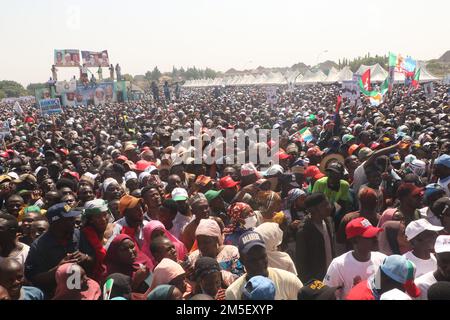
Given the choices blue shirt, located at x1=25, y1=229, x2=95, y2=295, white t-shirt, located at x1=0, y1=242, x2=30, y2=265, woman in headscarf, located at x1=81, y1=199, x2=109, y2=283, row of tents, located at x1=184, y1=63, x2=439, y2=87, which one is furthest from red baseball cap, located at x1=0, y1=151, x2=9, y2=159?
row of tents, located at x1=184, y1=63, x2=439, y2=87

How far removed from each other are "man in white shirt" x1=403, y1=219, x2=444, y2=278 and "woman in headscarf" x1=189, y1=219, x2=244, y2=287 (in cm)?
137

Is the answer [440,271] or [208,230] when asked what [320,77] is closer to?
[208,230]

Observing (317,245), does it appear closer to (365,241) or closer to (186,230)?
(365,241)

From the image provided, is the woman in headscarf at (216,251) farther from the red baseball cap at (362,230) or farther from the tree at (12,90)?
the tree at (12,90)

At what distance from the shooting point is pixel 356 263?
A: 3.15 metres

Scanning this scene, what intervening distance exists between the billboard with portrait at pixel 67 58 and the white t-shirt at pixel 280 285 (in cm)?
4556

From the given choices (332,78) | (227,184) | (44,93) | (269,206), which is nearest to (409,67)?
(227,184)

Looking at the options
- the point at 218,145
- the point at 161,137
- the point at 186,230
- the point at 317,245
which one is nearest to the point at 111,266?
the point at 186,230

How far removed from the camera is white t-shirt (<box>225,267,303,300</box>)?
2.94 metres

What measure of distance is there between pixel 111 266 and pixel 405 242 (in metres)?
2.53

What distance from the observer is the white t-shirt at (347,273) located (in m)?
3.09

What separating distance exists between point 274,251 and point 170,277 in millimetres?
994

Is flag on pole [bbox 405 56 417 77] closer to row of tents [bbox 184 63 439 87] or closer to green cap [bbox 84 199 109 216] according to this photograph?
row of tents [bbox 184 63 439 87]
